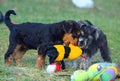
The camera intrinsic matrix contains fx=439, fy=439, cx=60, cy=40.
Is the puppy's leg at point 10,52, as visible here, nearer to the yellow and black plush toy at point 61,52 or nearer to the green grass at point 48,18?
the green grass at point 48,18

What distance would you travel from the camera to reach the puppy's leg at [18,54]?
28.9 feet

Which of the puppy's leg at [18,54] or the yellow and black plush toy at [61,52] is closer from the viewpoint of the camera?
the yellow and black plush toy at [61,52]

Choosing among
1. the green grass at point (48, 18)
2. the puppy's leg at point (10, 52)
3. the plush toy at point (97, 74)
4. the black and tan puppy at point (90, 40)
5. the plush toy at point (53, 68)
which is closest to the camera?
the plush toy at point (97, 74)

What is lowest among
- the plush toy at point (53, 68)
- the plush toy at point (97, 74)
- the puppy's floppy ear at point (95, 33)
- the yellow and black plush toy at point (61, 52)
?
the plush toy at point (53, 68)

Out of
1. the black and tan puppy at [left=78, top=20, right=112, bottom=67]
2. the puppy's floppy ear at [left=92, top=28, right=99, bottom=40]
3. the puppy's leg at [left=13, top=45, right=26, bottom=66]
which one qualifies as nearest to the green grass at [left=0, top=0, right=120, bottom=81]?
the puppy's leg at [left=13, top=45, right=26, bottom=66]

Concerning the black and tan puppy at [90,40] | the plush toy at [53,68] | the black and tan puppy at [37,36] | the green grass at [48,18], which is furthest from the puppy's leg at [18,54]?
the black and tan puppy at [90,40]

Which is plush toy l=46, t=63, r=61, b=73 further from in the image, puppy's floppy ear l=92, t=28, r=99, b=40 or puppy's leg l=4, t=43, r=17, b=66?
puppy's leg l=4, t=43, r=17, b=66

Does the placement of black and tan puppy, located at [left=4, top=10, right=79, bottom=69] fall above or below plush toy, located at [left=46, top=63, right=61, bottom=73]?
above

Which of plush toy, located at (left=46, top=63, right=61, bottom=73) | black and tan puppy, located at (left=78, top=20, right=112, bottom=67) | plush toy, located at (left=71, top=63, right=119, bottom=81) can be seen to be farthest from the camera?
black and tan puppy, located at (left=78, top=20, right=112, bottom=67)

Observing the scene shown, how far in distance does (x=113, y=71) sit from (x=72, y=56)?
1.10m

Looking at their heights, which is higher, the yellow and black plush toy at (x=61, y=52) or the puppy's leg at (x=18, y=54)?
the yellow and black plush toy at (x=61, y=52)

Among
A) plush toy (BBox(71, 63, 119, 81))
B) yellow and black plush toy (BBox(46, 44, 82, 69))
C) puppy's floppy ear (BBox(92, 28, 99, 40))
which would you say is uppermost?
puppy's floppy ear (BBox(92, 28, 99, 40))

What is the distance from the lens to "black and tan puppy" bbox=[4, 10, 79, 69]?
324 inches

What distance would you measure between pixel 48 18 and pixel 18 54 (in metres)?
6.79
